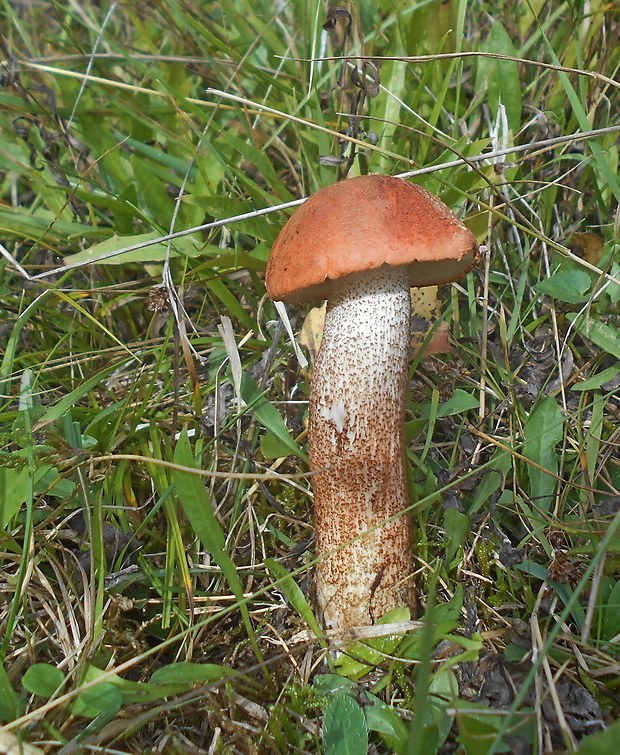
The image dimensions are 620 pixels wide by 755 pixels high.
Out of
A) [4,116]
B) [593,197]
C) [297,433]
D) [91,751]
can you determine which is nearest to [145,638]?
[91,751]

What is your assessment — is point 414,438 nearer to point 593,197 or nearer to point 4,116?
point 593,197

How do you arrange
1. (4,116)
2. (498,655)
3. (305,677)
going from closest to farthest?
(498,655) → (305,677) → (4,116)

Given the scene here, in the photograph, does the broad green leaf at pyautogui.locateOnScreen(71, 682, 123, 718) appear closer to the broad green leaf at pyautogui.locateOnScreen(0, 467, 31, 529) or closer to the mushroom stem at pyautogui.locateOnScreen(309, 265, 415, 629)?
the broad green leaf at pyautogui.locateOnScreen(0, 467, 31, 529)

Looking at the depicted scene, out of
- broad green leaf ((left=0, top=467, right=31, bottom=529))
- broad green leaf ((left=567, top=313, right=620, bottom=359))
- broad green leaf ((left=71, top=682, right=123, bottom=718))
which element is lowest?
broad green leaf ((left=71, top=682, right=123, bottom=718))

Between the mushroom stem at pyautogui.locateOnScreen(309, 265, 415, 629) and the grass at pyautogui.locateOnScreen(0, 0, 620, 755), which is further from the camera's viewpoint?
the mushroom stem at pyautogui.locateOnScreen(309, 265, 415, 629)

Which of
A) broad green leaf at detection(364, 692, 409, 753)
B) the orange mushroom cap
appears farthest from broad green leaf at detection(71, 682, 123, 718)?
the orange mushroom cap

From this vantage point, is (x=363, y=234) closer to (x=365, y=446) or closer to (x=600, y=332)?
(x=365, y=446)
